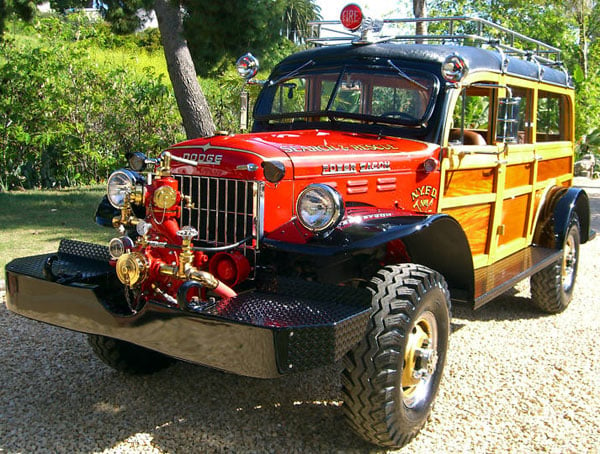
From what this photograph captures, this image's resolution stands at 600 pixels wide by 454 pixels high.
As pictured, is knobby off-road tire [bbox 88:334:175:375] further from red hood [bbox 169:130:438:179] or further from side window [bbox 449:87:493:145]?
side window [bbox 449:87:493:145]

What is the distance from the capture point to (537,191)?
18.9 ft

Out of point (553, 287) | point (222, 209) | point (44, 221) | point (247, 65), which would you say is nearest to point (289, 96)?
point (247, 65)

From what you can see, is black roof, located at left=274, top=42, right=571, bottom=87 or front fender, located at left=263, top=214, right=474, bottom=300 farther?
black roof, located at left=274, top=42, right=571, bottom=87

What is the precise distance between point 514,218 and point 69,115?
9901mm

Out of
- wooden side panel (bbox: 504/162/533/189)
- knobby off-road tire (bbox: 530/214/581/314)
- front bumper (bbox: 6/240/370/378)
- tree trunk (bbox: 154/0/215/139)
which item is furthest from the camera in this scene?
tree trunk (bbox: 154/0/215/139)

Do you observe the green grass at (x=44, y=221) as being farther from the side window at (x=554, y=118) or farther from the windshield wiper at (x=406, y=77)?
the side window at (x=554, y=118)

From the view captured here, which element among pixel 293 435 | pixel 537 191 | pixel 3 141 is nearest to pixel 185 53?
pixel 3 141

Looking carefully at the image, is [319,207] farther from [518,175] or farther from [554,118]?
[554,118]

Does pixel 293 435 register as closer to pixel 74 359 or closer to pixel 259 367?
pixel 259 367

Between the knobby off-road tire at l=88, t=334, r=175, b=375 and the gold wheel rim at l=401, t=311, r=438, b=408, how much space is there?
159 centimetres

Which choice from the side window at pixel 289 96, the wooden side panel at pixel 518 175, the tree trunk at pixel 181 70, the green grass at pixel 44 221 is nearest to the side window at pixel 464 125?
the wooden side panel at pixel 518 175

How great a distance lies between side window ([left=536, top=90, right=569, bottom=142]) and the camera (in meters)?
6.51

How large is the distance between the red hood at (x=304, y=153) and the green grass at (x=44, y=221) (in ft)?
11.8

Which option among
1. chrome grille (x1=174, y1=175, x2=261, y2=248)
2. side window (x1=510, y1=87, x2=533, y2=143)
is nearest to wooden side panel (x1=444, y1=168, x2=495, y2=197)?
side window (x1=510, y1=87, x2=533, y2=143)
